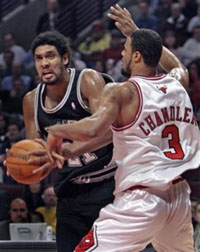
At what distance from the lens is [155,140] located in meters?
4.61

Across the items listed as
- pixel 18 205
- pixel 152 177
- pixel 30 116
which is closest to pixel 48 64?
pixel 30 116

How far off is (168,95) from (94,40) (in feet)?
28.2

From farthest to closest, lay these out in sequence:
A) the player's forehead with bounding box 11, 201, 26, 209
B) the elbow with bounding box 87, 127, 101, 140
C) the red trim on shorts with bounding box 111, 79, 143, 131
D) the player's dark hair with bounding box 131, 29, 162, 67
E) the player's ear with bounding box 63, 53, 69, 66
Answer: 1. the player's forehead with bounding box 11, 201, 26, 209
2. the player's ear with bounding box 63, 53, 69, 66
3. the player's dark hair with bounding box 131, 29, 162, 67
4. the red trim on shorts with bounding box 111, 79, 143, 131
5. the elbow with bounding box 87, 127, 101, 140

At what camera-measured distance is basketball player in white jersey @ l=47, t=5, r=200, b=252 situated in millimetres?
4516

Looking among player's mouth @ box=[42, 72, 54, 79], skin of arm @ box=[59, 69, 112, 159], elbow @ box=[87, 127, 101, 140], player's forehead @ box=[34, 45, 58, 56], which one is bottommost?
elbow @ box=[87, 127, 101, 140]

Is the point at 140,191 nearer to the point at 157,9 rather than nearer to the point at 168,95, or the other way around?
the point at 168,95

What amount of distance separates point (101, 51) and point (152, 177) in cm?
839

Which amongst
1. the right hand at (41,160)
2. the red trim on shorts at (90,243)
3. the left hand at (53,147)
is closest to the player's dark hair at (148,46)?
the left hand at (53,147)

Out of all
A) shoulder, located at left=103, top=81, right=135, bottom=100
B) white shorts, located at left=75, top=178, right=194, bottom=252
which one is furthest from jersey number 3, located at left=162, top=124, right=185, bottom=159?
shoulder, located at left=103, top=81, right=135, bottom=100

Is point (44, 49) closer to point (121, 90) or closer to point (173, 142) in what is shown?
point (121, 90)

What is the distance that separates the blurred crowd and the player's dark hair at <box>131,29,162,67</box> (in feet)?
16.5

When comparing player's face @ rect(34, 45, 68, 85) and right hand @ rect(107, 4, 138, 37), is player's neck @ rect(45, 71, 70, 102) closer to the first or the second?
player's face @ rect(34, 45, 68, 85)

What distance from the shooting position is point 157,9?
→ 13.0 meters

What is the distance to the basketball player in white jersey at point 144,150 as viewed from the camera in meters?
4.52
